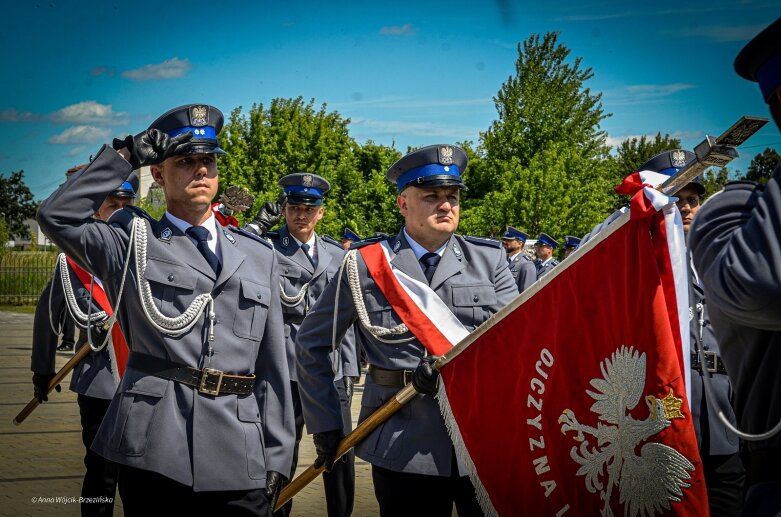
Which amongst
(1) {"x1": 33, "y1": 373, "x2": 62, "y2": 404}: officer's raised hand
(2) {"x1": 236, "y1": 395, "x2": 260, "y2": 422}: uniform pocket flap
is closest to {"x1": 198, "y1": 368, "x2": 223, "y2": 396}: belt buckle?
(2) {"x1": 236, "y1": 395, "x2": 260, "y2": 422}: uniform pocket flap

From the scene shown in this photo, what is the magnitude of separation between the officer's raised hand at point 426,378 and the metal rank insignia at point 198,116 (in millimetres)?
1488

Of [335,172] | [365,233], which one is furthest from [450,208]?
[335,172]

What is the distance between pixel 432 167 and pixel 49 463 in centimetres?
515

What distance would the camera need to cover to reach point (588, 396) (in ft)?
11.6

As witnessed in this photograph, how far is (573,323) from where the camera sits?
145 inches

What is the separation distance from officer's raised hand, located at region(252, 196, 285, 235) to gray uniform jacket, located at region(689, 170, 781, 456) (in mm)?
6655

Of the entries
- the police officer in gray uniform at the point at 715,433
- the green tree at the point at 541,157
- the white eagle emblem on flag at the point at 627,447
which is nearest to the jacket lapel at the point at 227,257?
the white eagle emblem on flag at the point at 627,447

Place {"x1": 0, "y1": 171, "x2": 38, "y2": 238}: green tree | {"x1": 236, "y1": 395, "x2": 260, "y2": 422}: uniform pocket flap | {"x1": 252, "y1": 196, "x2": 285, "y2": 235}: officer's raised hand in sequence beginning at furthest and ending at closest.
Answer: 1. {"x1": 0, "y1": 171, "x2": 38, "y2": 238}: green tree
2. {"x1": 252, "y1": 196, "x2": 285, "y2": 235}: officer's raised hand
3. {"x1": 236, "y1": 395, "x2": 260, "y2": 422}: uniform pocket flap

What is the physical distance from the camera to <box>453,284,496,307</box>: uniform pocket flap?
4.42m

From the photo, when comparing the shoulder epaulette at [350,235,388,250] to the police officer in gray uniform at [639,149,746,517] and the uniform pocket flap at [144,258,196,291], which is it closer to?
the uniform pocket flap at [144,258,196,291]

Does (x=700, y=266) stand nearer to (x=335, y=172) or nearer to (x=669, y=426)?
(x=669, y=426)

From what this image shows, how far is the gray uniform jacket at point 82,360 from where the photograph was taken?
650 cm

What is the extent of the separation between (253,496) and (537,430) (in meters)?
1.23

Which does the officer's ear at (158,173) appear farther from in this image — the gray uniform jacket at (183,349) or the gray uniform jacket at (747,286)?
the gray uniform jacket at (747,286)
